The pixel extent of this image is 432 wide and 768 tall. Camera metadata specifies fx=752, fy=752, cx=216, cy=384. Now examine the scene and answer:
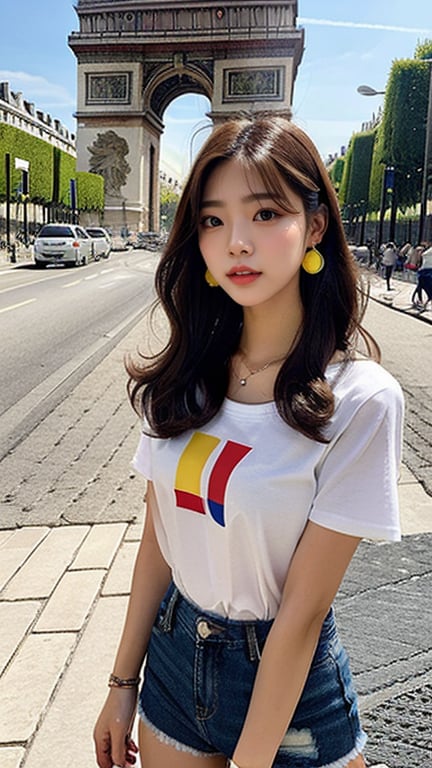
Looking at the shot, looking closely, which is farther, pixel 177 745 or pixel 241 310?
pixel 241 310

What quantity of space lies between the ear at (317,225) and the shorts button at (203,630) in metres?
0.72

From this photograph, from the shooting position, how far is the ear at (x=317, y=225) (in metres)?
1.40

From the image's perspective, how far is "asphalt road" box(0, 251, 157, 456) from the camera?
7059mm

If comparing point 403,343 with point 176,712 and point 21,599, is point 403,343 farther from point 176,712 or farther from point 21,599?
point 176,712

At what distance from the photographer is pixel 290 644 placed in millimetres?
1244

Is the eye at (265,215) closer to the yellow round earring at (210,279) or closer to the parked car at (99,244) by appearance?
the yellow round earring at (210,279)

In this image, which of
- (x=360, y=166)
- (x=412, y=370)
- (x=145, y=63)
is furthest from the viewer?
(x=360, y=166)

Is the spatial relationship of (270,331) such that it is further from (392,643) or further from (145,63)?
(145,63)

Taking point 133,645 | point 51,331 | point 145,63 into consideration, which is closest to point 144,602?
point 133,645

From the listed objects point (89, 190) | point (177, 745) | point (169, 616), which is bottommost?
point (177, 745)

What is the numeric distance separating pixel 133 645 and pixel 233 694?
0.32 metres

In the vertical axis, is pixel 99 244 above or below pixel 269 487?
below

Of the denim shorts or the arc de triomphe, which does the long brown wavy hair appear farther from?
the arc de triomphe

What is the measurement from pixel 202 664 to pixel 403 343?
10.6 m
